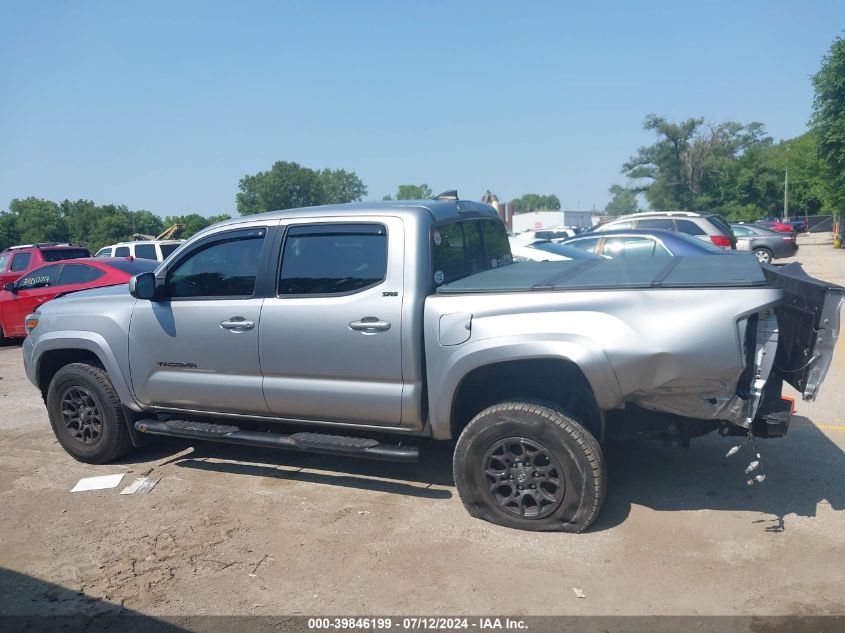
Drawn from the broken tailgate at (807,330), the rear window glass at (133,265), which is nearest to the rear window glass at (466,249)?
the broken tailgate at (807,330)

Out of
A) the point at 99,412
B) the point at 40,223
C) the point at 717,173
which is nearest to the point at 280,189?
the point at 40,223

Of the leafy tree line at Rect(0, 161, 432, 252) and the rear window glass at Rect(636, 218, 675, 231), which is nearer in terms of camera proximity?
the rear window glass at Rect(636, 218, 675, 231)

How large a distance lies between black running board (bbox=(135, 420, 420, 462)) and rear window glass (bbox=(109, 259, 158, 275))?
21.7 feet

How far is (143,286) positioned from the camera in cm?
512

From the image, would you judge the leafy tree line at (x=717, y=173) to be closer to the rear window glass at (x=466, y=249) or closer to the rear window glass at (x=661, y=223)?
the rear window glass at (x=661, y=223)

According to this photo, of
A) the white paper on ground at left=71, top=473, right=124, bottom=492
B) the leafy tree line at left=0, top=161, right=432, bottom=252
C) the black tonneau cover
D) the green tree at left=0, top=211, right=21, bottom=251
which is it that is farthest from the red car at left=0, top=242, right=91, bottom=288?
the green tree at left=0, top=211, right=21, bottom=251

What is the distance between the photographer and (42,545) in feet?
14.5

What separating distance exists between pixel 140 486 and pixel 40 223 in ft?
223

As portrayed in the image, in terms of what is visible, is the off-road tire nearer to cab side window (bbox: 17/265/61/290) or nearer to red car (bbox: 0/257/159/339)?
red car (bbox: 0/257/159/339)

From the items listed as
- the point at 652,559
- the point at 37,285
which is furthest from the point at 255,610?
the point at 37,285

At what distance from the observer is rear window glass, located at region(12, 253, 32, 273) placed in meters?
15.5

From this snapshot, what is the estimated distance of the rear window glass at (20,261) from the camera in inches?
609

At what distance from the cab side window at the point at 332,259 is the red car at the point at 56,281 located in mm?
7517

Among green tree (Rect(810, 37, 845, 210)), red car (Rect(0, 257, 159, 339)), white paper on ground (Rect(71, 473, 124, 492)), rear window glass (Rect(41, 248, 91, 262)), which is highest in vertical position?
green tree (Rect(810, 37, 845, 210))
